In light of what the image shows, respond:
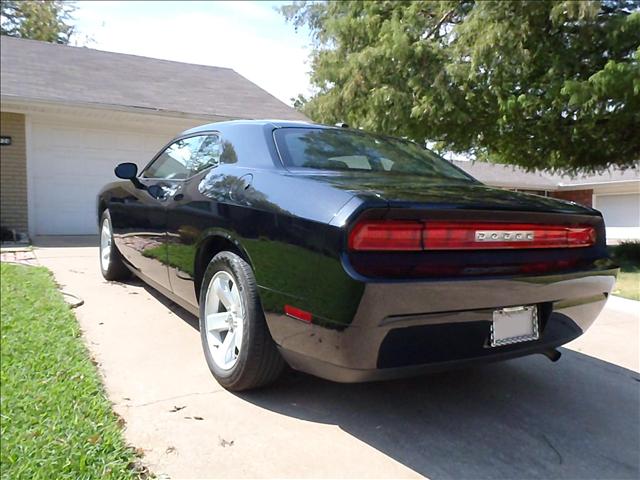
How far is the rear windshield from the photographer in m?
3.03

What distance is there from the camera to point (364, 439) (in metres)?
2.47

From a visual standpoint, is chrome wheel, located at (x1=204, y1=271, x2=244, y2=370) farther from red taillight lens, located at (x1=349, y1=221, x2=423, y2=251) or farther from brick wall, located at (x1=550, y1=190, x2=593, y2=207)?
brick wall, located at (x1=550, y1=190, x2=593, y2=207)

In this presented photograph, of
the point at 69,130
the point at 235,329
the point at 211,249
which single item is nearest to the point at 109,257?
the point at 211,249

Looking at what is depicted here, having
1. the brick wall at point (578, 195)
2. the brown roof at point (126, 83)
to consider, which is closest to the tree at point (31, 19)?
the brown roof at point (126, 83)

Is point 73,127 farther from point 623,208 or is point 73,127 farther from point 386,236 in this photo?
point 623,208

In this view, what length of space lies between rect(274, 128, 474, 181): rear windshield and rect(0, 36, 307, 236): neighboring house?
7.71 meters

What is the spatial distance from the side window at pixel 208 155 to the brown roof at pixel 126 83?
23.3 ft

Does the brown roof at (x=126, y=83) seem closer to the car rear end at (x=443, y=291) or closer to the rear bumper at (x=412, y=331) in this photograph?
the rear bumper at (x=412, y=331)

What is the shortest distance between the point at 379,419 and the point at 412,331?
0.78 metres

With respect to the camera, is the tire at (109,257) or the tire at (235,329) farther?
the tire at (109,257)

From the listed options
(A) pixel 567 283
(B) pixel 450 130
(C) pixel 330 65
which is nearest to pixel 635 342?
(A) pixel 567 283

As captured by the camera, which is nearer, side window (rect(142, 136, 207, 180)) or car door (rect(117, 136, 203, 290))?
car door (rect(117, 136, 203, 290))

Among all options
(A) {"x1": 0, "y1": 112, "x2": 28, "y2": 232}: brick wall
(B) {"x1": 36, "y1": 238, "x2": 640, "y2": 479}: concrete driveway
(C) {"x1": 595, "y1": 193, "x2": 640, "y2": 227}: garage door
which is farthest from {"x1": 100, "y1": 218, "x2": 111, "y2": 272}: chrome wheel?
(C) {"x1": 595, "y1": 193, "x2": 640, "y2": 227}: garage door

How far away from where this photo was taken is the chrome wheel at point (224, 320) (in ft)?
9.24
